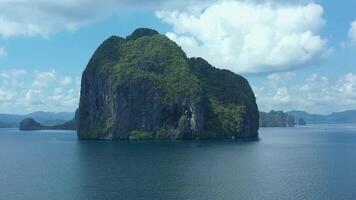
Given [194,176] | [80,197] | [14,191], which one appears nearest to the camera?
[80,197]

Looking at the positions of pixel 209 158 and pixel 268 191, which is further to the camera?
pixel 209 158

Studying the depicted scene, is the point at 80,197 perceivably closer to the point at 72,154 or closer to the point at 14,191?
the point at 14,191

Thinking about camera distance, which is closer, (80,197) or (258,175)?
(80,197)

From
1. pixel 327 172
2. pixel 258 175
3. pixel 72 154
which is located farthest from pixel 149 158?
pixel 327 172

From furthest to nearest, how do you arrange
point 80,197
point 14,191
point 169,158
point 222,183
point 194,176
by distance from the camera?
point 169,158, point 194,176, point 222,183, point 14,191, point 80,197

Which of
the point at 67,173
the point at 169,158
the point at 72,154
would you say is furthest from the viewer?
the point at 72,154

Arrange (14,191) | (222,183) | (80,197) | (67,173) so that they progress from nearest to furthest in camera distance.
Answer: (80,197), (14,191), (222,183), (67,173)

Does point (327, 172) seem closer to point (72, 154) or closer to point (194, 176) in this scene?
point (194, 176)

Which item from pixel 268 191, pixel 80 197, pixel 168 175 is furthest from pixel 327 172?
pixel 80 197
